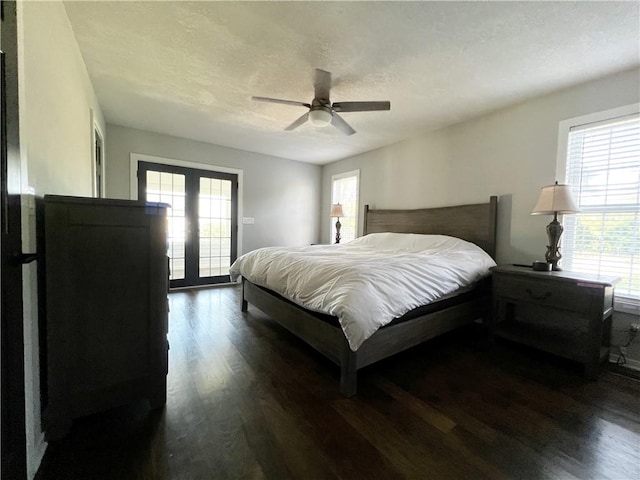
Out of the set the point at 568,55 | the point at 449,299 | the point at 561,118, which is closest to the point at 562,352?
the point at 449,299

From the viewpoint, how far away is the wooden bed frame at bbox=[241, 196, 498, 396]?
178 cm

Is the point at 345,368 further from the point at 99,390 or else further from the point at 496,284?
the point at 496,284

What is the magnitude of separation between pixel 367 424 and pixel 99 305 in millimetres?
1569

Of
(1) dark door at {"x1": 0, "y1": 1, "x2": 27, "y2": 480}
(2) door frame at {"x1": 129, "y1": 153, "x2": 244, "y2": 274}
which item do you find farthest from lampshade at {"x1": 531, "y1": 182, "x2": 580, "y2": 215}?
(2) door frame at {"x1": 129, "y1": 153, "x2": 244, "y2": 274}

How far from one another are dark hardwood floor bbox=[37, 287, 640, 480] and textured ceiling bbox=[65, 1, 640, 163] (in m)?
2.45

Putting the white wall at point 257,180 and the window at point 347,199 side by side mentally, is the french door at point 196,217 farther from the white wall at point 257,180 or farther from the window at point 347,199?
the window at point 347,199

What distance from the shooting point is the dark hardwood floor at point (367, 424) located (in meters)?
1.20

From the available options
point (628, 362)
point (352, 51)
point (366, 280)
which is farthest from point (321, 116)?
point (628, 362)

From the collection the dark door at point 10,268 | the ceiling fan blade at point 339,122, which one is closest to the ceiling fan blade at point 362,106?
the ceiling fan blade at point 339,122

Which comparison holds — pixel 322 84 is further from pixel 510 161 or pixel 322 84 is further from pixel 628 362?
pixel 628 362

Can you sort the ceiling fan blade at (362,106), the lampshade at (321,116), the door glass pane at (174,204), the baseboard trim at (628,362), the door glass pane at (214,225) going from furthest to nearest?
the door glass pane at (214,225) < the door glass pane at (174,204) < the lampshade at (321,116) < the ceiling fan blade at (362,106) < the baseboard trim at (628,362)

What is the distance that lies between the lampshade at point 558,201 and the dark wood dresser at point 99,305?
295 centimetres

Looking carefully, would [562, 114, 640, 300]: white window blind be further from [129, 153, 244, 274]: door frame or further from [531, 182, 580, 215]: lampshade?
[129, 153, 244, 274]: door frame

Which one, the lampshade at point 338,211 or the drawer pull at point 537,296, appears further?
the lampshade at point 338,211
